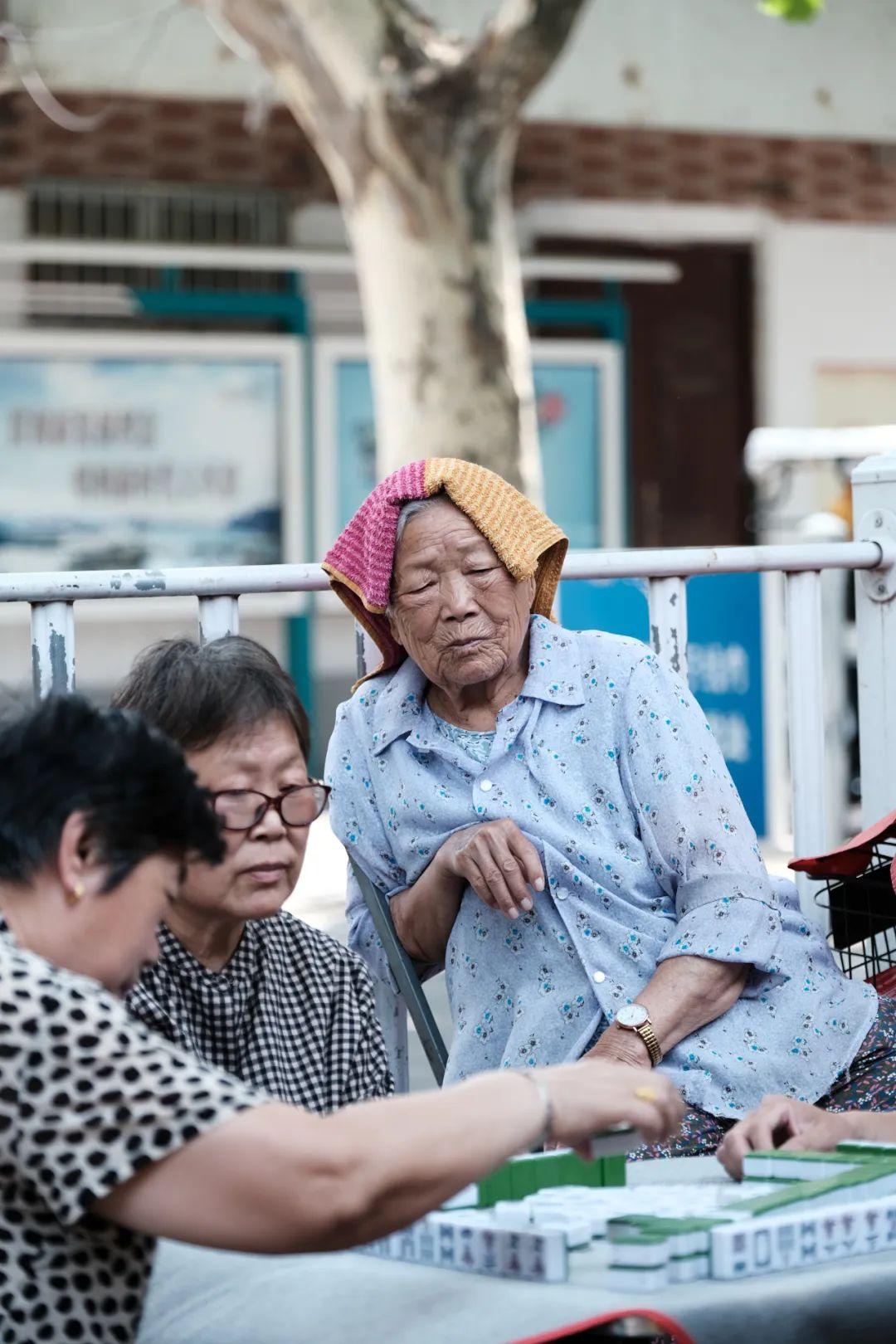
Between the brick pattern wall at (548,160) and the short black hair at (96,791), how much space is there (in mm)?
9573

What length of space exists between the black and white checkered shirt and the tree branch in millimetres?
5853

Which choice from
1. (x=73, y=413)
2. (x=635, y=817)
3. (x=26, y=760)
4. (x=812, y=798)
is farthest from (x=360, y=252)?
(x=26, y=760)

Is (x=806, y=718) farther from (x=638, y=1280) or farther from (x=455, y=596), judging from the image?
(x=638, y=1280)

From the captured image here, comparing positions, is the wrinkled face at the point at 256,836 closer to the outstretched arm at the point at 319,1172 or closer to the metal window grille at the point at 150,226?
the outstretched arm at the point at 319,1172

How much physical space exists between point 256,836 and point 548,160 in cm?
964

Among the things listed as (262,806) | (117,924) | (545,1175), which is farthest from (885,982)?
(117,924)

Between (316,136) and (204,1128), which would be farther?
(316,136)

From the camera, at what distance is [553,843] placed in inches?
124

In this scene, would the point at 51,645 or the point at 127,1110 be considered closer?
the point at 127,1110

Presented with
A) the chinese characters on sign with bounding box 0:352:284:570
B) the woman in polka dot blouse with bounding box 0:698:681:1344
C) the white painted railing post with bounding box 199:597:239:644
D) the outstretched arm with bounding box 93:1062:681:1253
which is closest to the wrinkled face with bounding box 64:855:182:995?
the woman in polka dot blouse with bounding box 0:698:681:1344

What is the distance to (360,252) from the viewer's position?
334 inches

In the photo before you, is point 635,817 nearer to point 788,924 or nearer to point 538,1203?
point 788,924

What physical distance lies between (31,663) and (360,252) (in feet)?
18.1

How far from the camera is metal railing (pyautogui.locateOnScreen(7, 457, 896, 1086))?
3.21 m
